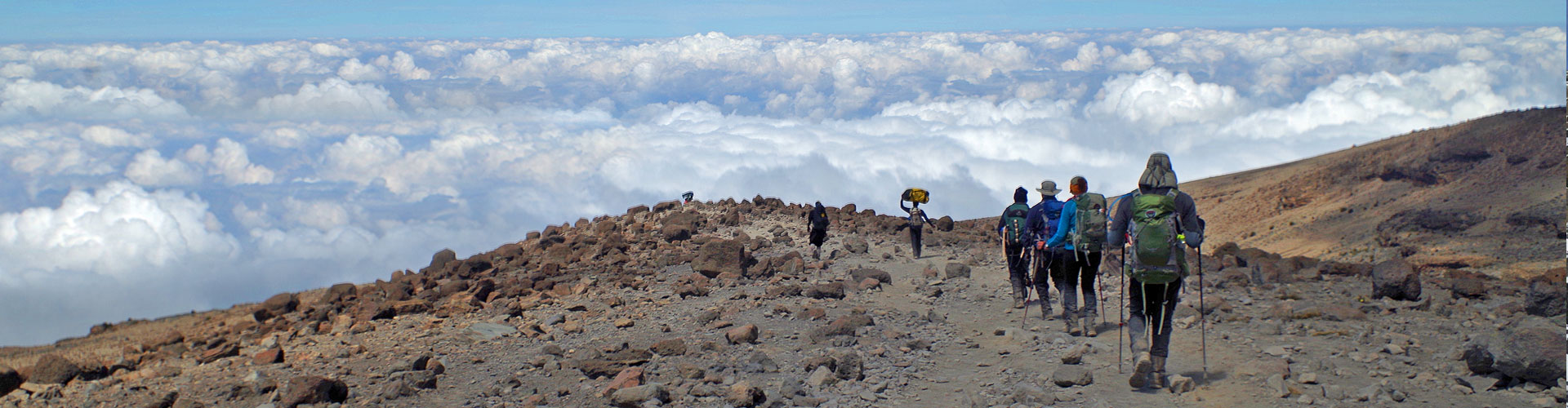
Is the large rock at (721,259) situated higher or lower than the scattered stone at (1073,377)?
higher

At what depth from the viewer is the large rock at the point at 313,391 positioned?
837cm

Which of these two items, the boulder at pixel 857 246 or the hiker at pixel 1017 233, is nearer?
the hiker at pixel 1017 233

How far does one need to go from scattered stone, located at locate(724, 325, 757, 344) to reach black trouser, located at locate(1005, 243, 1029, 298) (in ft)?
9.76

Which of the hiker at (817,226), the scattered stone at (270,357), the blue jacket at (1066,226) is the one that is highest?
the hiker at (817,226)

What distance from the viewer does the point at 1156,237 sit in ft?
21.1

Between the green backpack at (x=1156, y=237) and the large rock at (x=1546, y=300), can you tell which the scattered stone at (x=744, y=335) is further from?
the large rock at (x=1546, y=300)

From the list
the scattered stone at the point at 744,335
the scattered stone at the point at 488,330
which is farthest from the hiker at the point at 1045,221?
the scattered stone at the point at 488,330

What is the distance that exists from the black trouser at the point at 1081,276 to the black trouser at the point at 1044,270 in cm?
19

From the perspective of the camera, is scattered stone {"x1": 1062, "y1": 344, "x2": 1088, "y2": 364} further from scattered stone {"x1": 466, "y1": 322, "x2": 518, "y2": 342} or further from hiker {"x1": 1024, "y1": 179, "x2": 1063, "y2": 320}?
scattered stone {"x1": 466, "y1": 322, "x2": 518, "y2": 342}

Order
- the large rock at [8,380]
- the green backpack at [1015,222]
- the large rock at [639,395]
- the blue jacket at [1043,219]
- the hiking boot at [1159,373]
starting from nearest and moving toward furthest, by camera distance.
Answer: the hiking boot at [1159,373] < the large rock at [639,395] < the blue jacket at [1043,219] < the green backpack at [1015,222] < the large rock at [8,380]

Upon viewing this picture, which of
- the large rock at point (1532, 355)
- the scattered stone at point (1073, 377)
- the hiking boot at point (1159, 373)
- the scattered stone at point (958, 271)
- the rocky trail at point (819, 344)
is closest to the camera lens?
the large rock at point (1532, 355)

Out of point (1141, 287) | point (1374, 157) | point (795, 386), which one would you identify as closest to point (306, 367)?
point (795, 386)

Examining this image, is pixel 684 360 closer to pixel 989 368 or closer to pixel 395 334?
pixel 989 368

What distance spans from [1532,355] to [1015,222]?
4.54m
